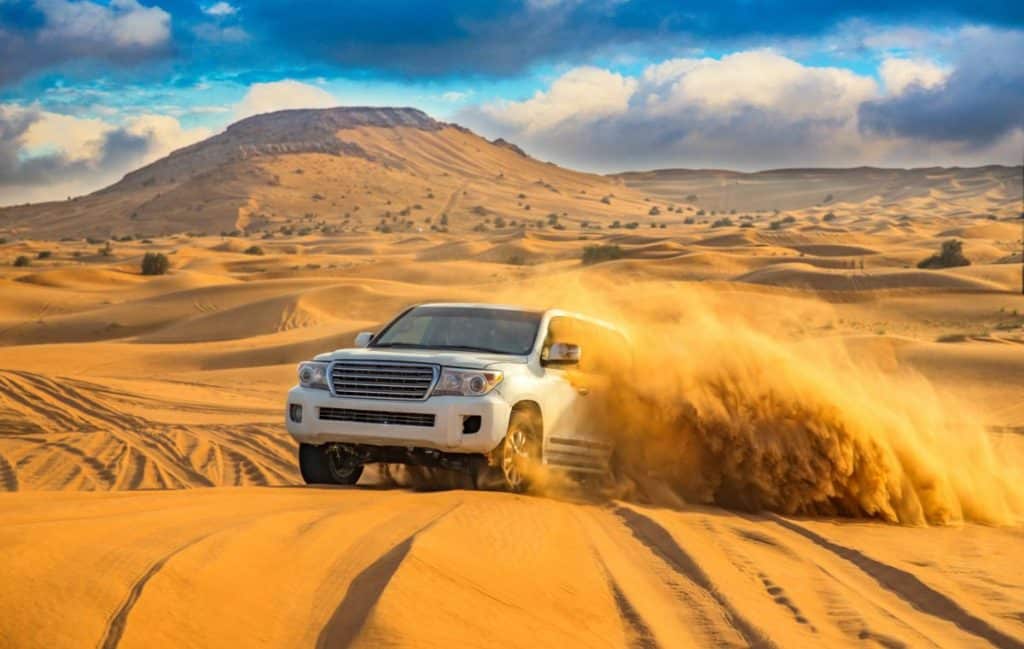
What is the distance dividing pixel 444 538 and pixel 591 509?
243cm

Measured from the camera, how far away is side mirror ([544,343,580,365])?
9.74 meters

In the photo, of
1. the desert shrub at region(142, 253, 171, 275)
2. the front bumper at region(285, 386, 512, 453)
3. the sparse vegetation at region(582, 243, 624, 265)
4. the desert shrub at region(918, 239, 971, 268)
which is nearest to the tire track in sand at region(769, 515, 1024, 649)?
the front bumper at region(285, 386, 512, 453)

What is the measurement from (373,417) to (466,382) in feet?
2.43

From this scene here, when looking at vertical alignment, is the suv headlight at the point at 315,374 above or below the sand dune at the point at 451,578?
above

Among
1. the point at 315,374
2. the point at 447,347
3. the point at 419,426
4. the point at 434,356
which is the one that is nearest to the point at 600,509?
the point at 419,426

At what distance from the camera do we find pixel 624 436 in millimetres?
10328

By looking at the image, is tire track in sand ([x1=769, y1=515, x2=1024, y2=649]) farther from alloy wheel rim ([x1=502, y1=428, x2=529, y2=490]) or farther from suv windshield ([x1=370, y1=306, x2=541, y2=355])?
suv windshield ([x1=370, y1=306, x2=541, y2=355])

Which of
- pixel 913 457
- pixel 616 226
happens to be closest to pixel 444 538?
pixel 913 457

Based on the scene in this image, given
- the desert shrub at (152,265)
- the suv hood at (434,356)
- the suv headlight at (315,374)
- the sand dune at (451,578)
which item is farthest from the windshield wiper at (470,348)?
the desert shrub at (152,265)

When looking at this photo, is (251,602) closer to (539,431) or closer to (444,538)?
(444,538)

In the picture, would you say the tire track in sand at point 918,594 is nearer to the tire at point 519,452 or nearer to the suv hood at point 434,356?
the tire at point 519,452

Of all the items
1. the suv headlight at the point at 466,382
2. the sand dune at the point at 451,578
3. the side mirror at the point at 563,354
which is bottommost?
the sand dune at the point at 451,578

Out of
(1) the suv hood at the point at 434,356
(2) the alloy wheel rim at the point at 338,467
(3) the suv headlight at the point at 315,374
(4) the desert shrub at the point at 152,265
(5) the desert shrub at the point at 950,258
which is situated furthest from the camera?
(4) the desert shrub at the point at 152,265

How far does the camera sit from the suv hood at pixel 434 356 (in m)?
9.27
